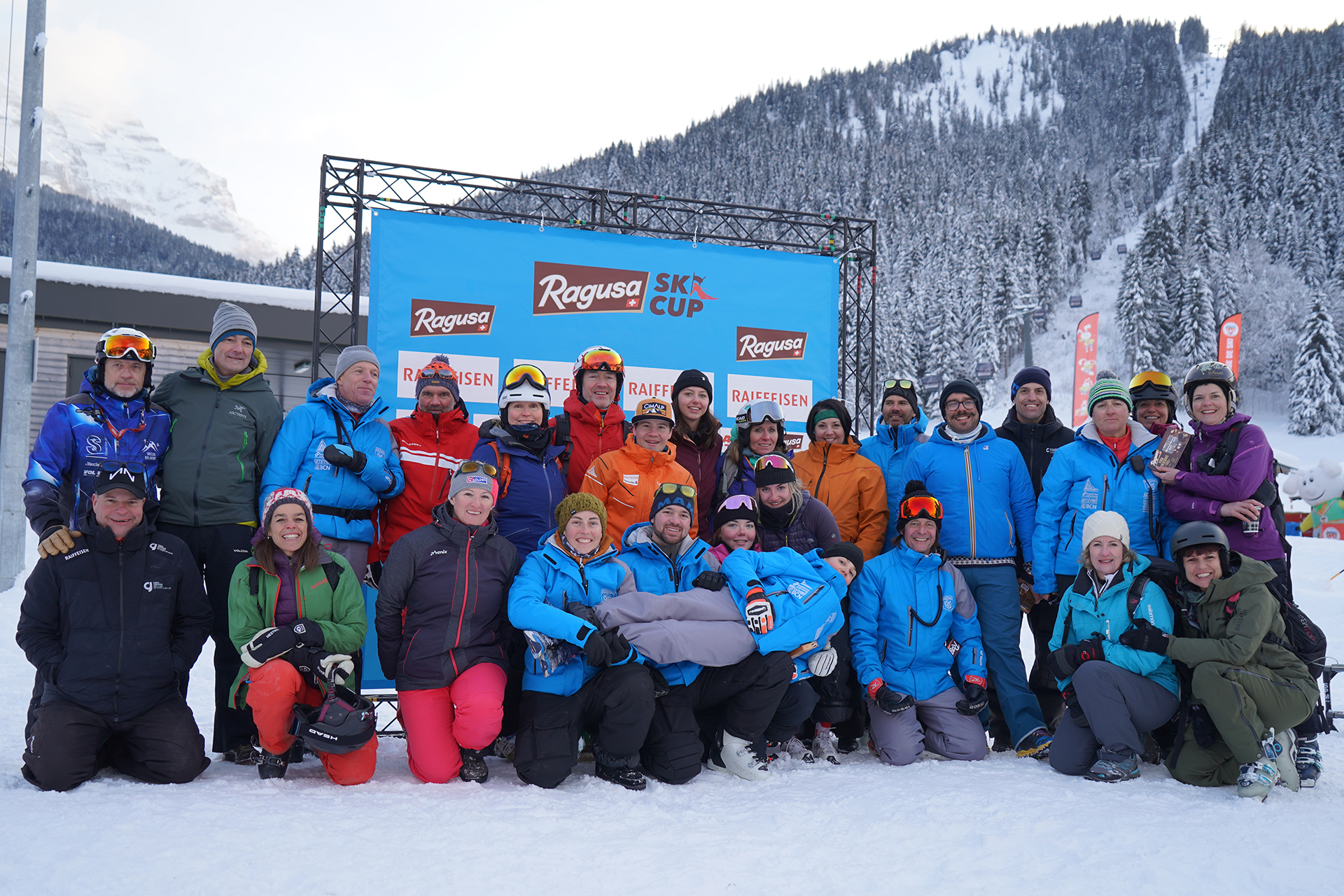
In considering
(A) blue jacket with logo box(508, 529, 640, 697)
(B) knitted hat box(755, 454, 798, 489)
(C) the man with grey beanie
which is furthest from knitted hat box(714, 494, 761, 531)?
(C) the man with grey beanie

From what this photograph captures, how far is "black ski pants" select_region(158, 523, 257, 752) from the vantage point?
339 centimetres

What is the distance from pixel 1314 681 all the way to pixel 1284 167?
56681mm

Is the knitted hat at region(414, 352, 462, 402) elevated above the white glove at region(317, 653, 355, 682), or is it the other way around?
the knitted hat at region(414, 352, 462, 402)

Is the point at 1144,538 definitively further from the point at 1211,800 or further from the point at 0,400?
the point at 0,400

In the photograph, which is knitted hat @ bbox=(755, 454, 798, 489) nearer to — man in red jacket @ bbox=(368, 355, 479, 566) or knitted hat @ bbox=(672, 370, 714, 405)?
knitted hat @ bbox=(672, 370, 714, 405)

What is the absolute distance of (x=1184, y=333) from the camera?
123ft

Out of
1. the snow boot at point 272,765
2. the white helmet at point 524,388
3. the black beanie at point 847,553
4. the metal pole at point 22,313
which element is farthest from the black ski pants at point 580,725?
the metal pole at point 22,313

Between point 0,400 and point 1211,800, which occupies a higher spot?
point 0,400

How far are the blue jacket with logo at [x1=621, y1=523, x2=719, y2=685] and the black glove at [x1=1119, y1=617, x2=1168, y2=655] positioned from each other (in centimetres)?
176

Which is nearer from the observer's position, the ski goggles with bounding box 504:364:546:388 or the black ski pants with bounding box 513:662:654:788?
the black ski pants with bounding box 513:662:654:788

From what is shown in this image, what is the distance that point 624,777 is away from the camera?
3.17 m

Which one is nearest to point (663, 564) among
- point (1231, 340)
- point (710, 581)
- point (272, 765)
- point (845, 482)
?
point (710, 581)

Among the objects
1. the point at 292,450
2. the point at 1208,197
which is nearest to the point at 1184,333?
the point at 1208,197

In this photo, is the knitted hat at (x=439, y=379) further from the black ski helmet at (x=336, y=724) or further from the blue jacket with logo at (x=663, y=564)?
the black ski helmet at (x=336, y=724)
